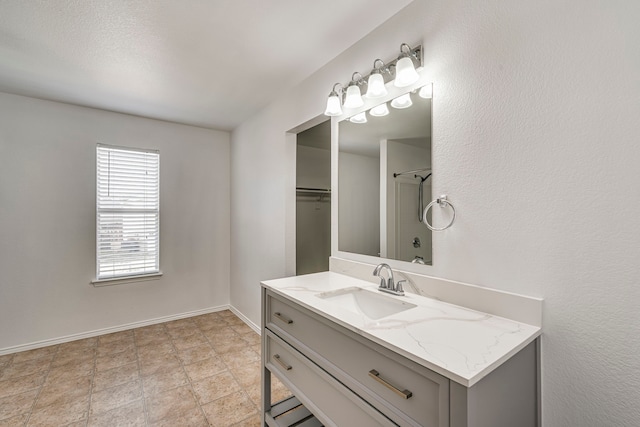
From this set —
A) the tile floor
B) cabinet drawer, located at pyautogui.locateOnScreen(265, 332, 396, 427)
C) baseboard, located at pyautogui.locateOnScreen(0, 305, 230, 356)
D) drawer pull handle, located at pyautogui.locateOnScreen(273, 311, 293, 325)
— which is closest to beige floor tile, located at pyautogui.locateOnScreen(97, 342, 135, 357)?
the tile floor

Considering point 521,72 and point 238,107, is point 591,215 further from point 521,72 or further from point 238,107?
point 238,107

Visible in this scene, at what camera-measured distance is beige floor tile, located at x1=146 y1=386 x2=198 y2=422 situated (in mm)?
1855

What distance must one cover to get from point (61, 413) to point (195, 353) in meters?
0.95

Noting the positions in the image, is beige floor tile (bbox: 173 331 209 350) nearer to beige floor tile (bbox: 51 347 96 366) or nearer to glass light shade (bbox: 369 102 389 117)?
beige floor tile (bbox: 51 347 96 366)

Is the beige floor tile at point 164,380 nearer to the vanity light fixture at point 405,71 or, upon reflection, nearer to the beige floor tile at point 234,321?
the beige floor tile at point 234,321

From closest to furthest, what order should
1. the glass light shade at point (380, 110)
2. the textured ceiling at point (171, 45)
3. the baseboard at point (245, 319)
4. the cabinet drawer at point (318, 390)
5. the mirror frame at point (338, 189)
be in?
the cabinet drawer at point (318, 390) < the mirror frame at point (338, 189) < the textured ceiling at point (171, 45) < the glass light shade at point (380, 110) < the baseboard at point (245, 319)

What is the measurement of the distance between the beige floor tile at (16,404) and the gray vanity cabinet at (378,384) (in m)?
1.77

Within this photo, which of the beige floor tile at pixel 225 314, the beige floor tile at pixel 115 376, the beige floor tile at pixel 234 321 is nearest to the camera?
the beige floor tile at pixel 115 376

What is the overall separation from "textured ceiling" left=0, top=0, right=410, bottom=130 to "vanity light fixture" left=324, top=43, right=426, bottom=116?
27cm

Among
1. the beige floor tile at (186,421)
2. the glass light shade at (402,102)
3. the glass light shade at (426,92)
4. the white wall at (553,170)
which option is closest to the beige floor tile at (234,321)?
the beige floor tile at (186,421)

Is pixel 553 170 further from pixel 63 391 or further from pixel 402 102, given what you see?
pixel 63 391

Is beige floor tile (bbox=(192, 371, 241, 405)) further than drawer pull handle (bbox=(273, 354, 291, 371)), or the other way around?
beige floor tile (bbox=(192, 371, 241, 405))

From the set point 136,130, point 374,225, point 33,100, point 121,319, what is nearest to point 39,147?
point 33,100

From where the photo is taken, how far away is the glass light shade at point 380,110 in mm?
1705
